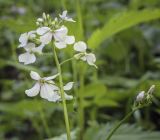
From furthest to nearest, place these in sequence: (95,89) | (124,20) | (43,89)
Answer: (95,89), (124,20), (43,89)

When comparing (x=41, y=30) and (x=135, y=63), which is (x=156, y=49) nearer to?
(x=135, y=63)

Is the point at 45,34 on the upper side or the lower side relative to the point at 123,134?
upper

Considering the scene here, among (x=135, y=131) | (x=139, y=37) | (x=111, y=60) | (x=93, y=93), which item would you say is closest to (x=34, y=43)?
(x=135, y=131)

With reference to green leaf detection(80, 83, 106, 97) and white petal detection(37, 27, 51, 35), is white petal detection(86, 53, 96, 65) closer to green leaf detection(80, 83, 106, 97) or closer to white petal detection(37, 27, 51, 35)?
white petal detection(37, 27, 51, 35)

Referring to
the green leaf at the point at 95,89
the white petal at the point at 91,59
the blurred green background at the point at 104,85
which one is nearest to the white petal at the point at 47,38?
the white petal at the point at 91,59

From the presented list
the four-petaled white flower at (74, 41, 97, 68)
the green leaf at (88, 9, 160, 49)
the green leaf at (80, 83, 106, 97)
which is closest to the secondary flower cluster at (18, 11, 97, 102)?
the four-petaled white flower at (74, 41, 97, 68)

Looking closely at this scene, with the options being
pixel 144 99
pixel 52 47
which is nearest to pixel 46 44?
pixel 52 47

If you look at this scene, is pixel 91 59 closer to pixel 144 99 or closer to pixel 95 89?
pixel 144 99

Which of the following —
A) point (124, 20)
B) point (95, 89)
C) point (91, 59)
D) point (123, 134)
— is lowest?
point (123, 134)

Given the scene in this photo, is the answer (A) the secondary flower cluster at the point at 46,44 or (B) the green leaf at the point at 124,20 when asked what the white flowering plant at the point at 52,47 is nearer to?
(A) the secondary flower cluster at the point at 46,44
